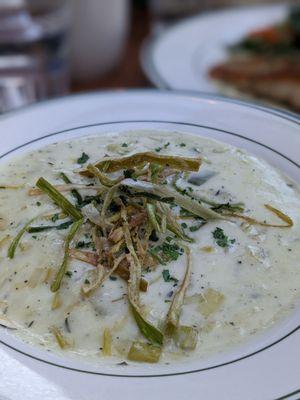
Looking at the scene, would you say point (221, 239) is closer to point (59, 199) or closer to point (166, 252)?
point (166, 252)

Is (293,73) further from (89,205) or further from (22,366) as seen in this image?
(22,366)

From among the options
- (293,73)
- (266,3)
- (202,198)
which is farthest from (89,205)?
(266,3)

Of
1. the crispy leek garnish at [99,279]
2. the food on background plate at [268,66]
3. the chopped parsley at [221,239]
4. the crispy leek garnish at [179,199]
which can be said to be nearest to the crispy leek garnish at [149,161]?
the crispy leek garnish at [179,199]

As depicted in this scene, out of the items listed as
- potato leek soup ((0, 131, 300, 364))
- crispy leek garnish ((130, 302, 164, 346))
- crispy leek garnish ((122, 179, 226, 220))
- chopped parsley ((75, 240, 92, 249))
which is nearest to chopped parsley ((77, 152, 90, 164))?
potato leek soup ((0, 131, 300, 364))

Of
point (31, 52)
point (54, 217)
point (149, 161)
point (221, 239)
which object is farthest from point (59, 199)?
point (31, 52)

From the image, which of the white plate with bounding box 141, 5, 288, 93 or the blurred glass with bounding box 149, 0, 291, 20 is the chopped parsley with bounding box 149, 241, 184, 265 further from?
the blurred glass with bounding box 149, 0, 291, 20

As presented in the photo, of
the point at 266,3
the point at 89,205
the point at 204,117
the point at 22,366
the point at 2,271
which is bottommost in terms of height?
the point at 22,366
